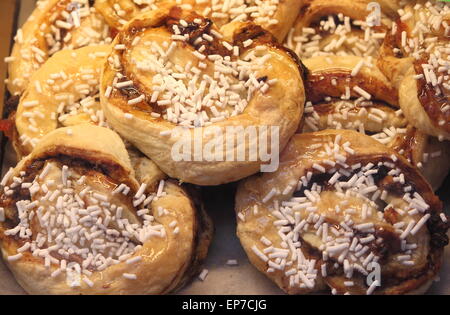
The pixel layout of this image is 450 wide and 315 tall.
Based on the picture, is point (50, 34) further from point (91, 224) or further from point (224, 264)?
point (224, 264)

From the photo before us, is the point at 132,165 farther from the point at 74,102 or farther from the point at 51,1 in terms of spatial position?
the point at 51,1

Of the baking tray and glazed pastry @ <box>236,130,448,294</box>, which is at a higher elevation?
glazed pastry @ <box>236,130,448,294</box>

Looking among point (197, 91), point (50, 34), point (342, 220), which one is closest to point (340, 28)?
point (197, 91)

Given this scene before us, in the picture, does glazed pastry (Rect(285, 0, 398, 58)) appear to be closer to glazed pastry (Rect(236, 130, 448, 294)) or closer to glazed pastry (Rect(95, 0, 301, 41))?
glazed pastry (Rect(95, 0, 301, 41))

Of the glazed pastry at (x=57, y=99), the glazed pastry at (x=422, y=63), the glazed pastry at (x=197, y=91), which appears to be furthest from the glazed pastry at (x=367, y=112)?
the glazed pastry at (x=57, y=99)

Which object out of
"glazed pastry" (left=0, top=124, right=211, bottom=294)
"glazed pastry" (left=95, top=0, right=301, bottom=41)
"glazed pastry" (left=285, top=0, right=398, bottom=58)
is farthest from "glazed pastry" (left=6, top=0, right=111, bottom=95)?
"glazed pastry" (left=285, top=0, right=398, bottom=58)

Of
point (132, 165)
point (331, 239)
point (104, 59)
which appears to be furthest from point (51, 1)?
point (331, 239)
